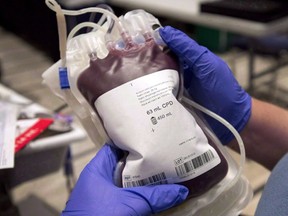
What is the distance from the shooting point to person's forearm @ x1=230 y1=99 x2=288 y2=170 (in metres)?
0.74

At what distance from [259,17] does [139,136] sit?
1.06 metres

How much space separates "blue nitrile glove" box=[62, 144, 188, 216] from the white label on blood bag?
20 mm

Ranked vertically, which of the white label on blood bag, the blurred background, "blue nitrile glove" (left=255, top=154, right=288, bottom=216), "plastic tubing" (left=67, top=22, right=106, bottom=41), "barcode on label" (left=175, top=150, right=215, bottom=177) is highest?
"plastic tubing" (left=67, top=22, right=106, bottom=41)

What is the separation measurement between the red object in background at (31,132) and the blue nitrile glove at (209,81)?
35 cm

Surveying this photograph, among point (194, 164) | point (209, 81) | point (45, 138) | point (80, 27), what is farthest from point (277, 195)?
point (45, 138)

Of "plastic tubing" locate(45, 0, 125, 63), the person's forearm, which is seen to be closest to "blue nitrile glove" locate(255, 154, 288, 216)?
the person's forearm

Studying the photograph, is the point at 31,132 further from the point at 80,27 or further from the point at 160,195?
the point at 160,195

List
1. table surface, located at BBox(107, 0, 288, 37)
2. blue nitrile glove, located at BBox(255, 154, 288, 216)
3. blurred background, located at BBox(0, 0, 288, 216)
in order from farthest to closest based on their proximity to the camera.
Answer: table surface, located at BBox(107, 0, 288, 37)
blurred background, located at BBox(0, 0, 288, 216)
blue nitrile glove, located at BBox(255, 154, 288, 216)

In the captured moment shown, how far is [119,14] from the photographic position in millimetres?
669

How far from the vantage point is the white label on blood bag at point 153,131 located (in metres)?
0.50

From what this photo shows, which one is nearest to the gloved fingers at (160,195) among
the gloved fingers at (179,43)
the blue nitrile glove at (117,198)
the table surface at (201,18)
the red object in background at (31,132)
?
the blue nitrile glove at (117,198)

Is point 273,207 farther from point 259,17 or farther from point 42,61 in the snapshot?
point 42,61

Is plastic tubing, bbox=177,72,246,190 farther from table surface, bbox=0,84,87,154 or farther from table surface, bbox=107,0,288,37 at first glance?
table surface, bbox=107,0,288,37

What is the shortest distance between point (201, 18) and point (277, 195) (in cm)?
118
